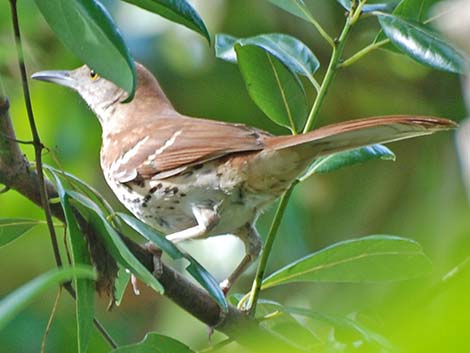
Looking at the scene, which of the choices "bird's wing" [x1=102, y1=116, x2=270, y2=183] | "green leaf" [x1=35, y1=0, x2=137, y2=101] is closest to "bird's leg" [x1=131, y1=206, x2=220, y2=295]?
"bird's wing" [x1=102, y1=116, x2=270, y2=183]

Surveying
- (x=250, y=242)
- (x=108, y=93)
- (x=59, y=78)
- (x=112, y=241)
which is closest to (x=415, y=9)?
(x=112, y=241)

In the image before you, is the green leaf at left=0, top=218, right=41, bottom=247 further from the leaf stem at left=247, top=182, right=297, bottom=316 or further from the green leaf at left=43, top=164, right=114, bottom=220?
the leaf stem at left=247, top=182, right=297, bottom=316

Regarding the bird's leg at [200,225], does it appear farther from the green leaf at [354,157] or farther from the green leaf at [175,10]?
the green leaf at [175,10]

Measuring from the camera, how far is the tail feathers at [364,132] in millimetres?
2480

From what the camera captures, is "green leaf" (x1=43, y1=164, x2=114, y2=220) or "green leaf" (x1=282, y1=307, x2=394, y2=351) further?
"green leaf" (x1=43, y1=164, x2=114, y2=220)

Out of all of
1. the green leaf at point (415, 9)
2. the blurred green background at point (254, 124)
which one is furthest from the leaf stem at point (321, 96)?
the blurred green background at point (254, 124)

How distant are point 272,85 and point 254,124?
338 cm

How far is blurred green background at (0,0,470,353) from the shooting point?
5141 millimetres

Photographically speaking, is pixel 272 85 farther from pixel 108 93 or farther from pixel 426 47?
pixel 108 93

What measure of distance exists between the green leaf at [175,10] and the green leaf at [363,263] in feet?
3.02

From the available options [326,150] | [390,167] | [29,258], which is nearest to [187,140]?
[326,150]

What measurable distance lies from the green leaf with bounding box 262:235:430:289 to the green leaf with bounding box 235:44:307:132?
39 cm

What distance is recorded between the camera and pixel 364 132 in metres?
2.76

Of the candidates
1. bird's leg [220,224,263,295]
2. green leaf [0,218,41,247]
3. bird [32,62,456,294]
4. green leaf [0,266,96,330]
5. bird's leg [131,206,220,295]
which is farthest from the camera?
bird's leg [220,224,263,295]
